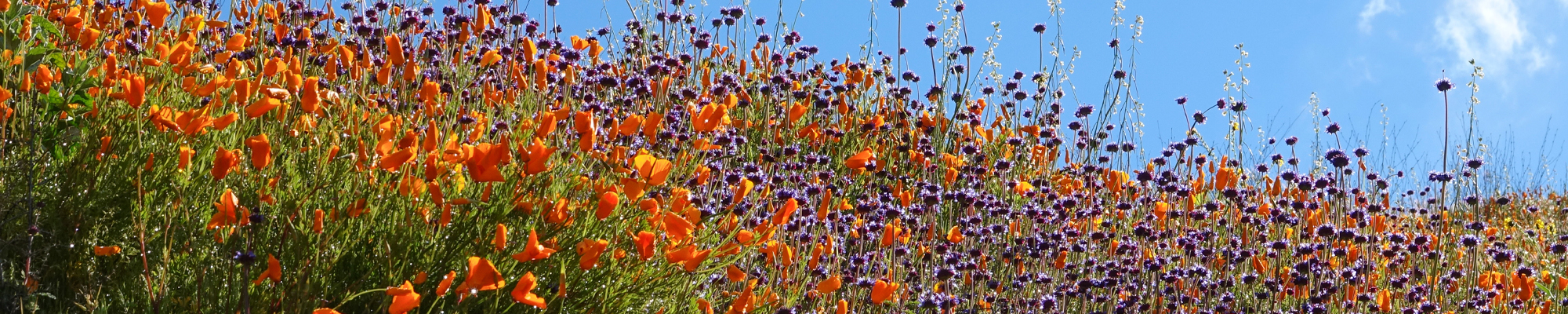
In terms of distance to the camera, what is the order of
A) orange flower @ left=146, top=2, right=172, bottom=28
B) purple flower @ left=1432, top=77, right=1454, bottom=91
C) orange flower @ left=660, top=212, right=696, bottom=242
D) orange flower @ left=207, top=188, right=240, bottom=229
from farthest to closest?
1. purple flower @ left=1432, top=77, right=1454, bottom=91
2. orange flower @ left=146, top=2, right=172, bottom=28
3. orange flower @ left=660, top=212, right=696, bottom=242
4. orange flower @ left=207, top=188, right=240, bottom=229

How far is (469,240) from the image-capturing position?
2.02m

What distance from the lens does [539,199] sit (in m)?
2.04

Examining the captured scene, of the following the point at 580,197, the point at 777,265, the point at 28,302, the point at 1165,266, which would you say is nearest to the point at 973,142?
the point at 1165,266

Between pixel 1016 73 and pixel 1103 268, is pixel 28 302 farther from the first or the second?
pixel 1016 73

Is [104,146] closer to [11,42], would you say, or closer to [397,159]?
[11,42]

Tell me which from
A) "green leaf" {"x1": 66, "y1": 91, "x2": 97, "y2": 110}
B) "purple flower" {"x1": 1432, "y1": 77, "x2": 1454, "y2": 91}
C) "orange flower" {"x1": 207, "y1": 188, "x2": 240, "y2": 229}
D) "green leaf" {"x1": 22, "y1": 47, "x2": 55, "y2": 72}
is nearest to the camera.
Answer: "orange flower" {"x1": 207, "y1": 188, "x2": 240, "y2": 229}

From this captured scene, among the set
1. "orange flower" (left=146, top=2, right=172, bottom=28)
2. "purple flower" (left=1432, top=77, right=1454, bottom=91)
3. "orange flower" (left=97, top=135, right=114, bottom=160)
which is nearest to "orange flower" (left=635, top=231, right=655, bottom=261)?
"orange flower" (left=97, top=135, right=114, bottom=160)

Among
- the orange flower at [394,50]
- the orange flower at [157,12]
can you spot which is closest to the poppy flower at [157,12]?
the orange flower at [157,12]

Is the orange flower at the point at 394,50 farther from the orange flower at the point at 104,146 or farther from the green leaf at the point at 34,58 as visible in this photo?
the green leaf at the point at 34,58

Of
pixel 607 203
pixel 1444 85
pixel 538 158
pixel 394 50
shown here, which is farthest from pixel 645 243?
pixel 1444 85

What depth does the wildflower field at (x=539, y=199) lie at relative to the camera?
1922mm

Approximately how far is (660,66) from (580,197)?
4.38 feet

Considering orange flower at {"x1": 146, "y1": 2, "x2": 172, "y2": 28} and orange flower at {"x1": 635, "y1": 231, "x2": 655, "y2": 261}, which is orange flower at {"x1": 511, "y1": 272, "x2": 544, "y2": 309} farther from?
orange flower at {"x1": 146, "y1": 2, "x2": 172, "y2": 28}

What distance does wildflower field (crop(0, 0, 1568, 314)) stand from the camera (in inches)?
75.7
